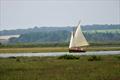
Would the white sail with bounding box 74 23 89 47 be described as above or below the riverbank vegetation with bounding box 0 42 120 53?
above

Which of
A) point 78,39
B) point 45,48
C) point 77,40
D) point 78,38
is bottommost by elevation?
point 45,48

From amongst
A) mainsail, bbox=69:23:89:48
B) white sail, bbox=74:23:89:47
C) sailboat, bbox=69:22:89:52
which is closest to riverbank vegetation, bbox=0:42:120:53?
sailboat, bbox=69:22:89:52

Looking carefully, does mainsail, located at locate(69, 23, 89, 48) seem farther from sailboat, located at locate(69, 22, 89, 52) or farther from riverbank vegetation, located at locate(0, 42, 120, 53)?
riverbank vegetation, located at locate(0, 42, 120, 53)

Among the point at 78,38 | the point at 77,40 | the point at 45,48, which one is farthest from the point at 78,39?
the point at 45,48

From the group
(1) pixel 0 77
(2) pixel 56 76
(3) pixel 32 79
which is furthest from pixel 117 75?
(1) pixel 0 77

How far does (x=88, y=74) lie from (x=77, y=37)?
179 ft

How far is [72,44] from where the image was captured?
286 ft

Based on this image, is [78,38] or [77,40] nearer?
[78,38]

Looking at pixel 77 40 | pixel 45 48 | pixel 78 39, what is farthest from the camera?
pixel 45 48

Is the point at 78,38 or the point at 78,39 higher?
the point at 78,38

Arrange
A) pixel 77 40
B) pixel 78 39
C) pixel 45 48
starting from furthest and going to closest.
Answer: pixel 45 48, pixel 77 40, pixel 78 39

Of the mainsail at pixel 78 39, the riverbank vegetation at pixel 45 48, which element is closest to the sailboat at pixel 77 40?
the mainsail at pixel 78 39

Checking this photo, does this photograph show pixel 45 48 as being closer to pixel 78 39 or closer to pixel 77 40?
pixel 77 40

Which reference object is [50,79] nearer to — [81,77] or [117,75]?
[81,77]
